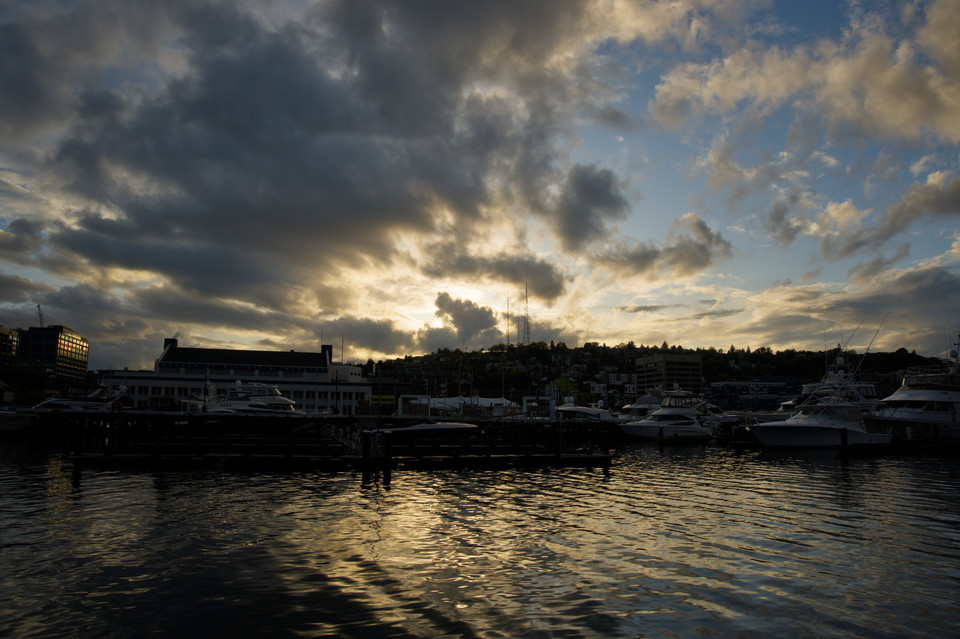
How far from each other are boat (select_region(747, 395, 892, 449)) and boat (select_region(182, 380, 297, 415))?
167 ft

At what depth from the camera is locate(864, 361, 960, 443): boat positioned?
59.6 meters

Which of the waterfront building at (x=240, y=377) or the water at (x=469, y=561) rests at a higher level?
the waterfront building at (x=240, y=377)

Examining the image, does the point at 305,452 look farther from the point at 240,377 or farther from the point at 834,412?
Result: the point at 240,377

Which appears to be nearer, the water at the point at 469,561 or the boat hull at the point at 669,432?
the water at the point at 469,561

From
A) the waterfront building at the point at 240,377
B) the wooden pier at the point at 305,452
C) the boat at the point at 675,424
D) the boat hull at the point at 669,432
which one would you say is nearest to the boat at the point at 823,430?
the boat at the point at 675,424

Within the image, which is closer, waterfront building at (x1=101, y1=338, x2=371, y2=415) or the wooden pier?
the wooden pier

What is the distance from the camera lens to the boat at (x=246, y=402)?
214 ft

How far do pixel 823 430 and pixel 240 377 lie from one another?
95861mm

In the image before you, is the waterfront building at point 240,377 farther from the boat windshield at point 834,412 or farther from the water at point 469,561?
the water at point 469,561

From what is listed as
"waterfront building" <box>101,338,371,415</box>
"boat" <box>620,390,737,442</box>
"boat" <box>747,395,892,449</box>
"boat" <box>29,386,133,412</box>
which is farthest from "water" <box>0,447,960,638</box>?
"waterfront building" <box>101,338,371,415</box>

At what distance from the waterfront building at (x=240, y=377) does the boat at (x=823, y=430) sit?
64.3m

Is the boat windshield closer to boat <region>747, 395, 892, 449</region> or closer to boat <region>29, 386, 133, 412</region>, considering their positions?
boat <region>747, 395, 892, 449</region>

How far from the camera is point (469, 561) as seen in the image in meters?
15.8

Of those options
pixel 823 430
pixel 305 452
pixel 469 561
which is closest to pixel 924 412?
pixel 823 430
